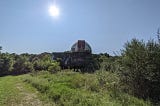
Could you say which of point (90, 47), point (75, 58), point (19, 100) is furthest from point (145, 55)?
point (90, 47)

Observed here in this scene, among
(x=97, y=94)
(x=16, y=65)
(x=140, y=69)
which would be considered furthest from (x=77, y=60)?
(x=97, y=94)

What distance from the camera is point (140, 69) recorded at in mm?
16844

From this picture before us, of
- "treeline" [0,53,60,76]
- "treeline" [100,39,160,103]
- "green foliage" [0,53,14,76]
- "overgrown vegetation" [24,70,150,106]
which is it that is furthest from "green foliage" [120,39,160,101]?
"green foliage" [0,53,14,76]

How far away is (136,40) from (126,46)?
73 centimetres

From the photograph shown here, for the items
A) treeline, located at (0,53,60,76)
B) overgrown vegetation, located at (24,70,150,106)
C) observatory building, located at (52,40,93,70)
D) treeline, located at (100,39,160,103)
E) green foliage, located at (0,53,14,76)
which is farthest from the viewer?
green foliage, located at (0,53,14,76)

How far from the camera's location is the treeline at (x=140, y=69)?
1656 cm

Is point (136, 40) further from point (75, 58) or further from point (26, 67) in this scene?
point (26, 67)

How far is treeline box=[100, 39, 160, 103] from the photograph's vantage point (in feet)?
54.3

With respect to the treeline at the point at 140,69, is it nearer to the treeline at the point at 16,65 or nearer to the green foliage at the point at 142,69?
the green foliage at the point at 142,69

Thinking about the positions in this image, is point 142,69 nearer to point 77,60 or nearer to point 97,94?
point 97,94

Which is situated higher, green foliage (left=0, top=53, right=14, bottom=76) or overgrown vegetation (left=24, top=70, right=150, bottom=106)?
green foliage (left=0, top=53, right=14, bottom=76)

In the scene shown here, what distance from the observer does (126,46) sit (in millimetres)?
18016

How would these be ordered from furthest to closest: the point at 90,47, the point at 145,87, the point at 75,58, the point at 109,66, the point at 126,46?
1. the point at 90,47
2. the point at 75,58
3. the point at 109,66
4. the point at 126,46
5. the point at 145,87

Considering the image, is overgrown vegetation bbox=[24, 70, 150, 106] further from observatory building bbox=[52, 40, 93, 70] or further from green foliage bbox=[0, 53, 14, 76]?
green foliage bbox=[0, 53, 14, 76]
